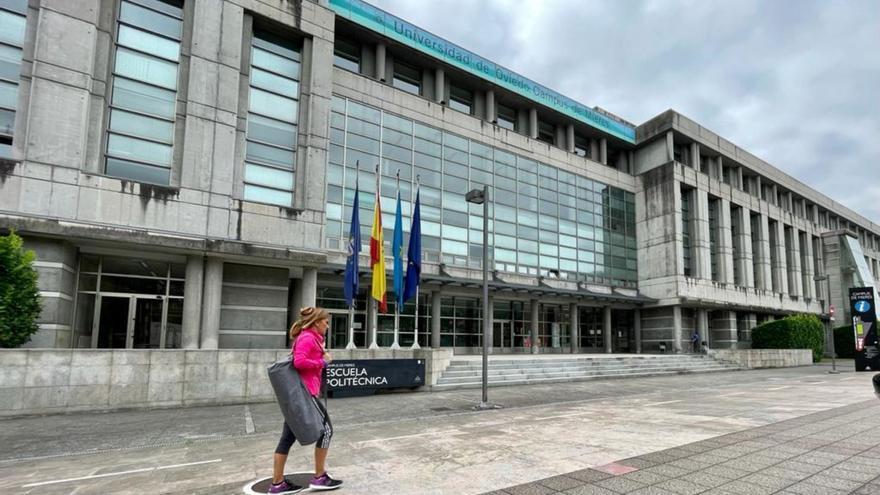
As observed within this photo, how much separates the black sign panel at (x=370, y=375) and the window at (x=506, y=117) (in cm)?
2245

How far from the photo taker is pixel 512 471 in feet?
19.8

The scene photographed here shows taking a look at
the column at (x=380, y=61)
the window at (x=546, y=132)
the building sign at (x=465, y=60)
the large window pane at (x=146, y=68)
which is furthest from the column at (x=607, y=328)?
the large window pane at (x=146, y=68)

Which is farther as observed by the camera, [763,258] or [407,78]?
[763,258]

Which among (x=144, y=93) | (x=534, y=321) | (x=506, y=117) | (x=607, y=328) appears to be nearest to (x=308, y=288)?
(x=144, y=93)

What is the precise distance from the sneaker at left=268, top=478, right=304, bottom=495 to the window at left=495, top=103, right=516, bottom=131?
3118 centimetres

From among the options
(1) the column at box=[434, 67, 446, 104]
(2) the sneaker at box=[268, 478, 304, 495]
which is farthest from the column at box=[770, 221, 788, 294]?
(2) the sneaker at box=[268, 478, 304, 495]

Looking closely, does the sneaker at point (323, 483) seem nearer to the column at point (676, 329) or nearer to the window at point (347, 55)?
the window at point (347, 55)

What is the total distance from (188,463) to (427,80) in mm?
27187

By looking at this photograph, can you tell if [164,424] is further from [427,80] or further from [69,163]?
[427,80]

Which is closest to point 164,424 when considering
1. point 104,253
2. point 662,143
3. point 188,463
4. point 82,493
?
point 188,463

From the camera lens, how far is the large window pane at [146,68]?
17.4 m

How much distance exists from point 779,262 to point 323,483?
179ft

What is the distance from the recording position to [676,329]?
35.8 m

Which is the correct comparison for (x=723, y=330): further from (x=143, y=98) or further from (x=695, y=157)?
(x=143, y=98)
